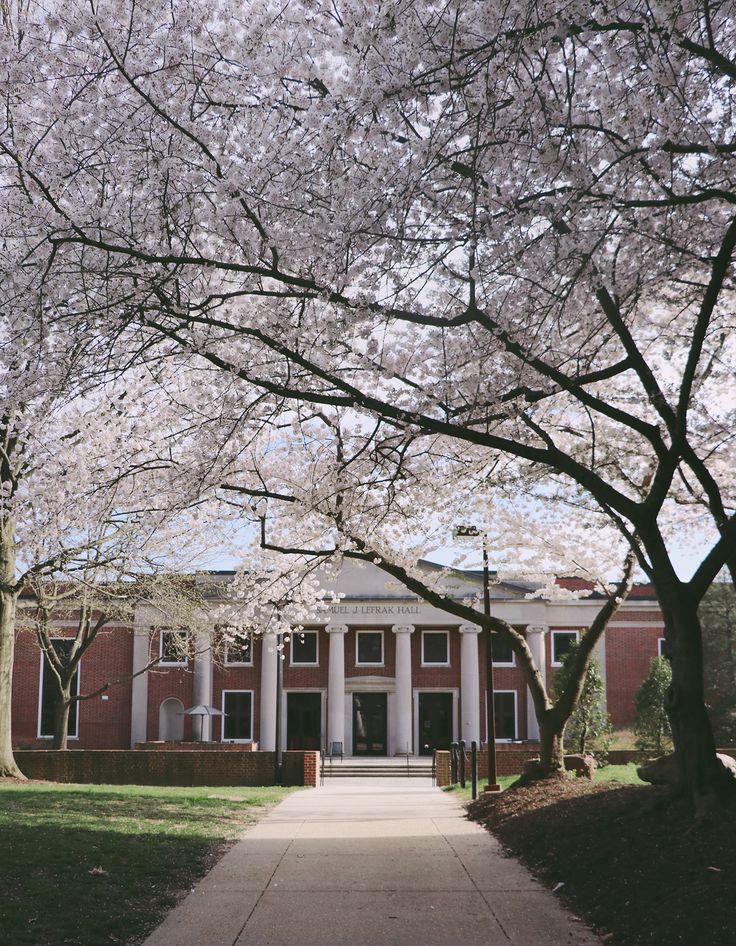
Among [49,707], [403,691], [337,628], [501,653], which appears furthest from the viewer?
[501,653]

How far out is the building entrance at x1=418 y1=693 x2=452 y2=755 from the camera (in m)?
44.4

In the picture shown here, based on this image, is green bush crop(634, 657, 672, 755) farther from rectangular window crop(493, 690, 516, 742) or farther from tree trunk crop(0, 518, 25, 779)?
tree trunk crop(0, 518, 25, 779)

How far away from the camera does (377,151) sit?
25.9ft

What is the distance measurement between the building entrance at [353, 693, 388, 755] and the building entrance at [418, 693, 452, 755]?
1711mm

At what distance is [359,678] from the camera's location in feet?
148

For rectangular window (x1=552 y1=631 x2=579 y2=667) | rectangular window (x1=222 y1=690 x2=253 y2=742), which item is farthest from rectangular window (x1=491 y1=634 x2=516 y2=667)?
rectangular window (x1=222 y1=690 x2=253 y2=742)

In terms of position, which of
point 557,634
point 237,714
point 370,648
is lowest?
point 237,714

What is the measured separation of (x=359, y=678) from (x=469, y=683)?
5.12m

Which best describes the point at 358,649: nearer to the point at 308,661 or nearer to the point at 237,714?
the point at 308,661

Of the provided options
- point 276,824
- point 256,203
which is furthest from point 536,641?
point 256,203

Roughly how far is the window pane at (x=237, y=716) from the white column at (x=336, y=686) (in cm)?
391

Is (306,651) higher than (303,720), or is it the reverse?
(306,651)

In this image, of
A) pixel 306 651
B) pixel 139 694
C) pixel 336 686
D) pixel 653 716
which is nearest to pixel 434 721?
pixel 336 686

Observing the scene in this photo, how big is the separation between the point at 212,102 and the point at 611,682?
40.7 meters
